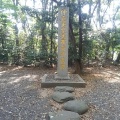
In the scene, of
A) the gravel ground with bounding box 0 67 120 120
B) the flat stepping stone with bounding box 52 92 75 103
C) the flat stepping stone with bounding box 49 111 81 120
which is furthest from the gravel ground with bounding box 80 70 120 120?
the flat stepping stone with bounding box 52 92 75 103

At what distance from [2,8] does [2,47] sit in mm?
2587

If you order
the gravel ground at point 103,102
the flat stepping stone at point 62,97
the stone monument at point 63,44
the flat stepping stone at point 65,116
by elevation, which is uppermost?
the stone monument at point 63,44

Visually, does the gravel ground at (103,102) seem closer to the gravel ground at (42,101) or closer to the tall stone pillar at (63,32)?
the gravel ground at (42,101)

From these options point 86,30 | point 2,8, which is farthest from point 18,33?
point 86,30

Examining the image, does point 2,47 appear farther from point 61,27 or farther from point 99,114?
point 99,114

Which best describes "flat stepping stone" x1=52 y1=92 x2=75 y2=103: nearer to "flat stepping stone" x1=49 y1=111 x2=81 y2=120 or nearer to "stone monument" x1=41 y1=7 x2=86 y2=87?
"flat stepping stone" x1=49 y1=111 x2=81 y2=120

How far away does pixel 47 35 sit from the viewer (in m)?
12.9

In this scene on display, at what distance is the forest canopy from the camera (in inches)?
413

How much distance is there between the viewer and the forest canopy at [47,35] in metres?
10.5

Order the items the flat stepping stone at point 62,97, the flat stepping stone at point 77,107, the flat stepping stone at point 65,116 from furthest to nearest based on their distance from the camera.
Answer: the flat stepping stone at point 62,97, the flat stepping stone at point 77,107, the flat stepping stone at point 65,116

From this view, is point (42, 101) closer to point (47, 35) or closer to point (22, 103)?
point (22, 103)

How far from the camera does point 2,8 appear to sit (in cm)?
1211

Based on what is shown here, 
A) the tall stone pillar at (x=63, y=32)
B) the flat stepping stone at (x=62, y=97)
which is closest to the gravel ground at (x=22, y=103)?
the flat stepping stone at (x=62, y=97)

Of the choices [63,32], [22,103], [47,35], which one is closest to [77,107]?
[22,103]
